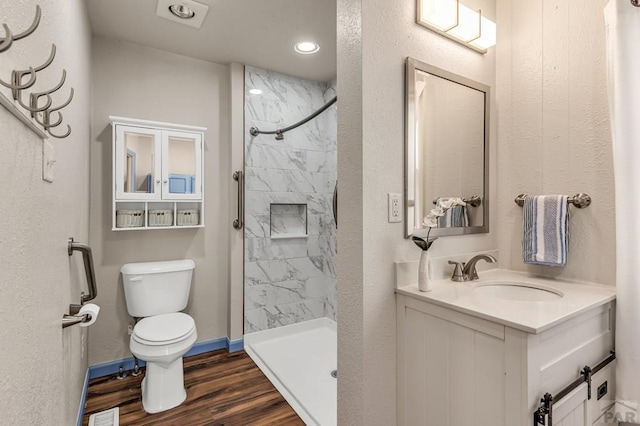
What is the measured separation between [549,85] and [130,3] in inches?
93.4

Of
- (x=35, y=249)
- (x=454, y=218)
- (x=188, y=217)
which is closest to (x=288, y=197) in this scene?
(x=188, y=217)

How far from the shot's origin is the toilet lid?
1.94 metres

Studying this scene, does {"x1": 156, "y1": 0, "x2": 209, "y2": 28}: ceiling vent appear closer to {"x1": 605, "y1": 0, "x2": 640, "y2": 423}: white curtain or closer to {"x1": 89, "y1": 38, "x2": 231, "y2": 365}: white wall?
{"x1": 89, "y1": 38, "x2": 231, "y2": 365}: white wall

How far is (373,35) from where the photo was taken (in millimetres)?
1288

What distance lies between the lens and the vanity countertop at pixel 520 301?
1.00m

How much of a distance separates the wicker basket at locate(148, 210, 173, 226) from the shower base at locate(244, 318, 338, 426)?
1.18m

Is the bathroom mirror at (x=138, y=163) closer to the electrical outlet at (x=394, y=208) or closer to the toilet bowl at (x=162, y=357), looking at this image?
the toilet bowl at (x=162, y=357)

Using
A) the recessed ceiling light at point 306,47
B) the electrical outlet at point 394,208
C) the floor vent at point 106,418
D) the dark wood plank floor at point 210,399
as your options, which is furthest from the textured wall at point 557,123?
the floor vent at point 106,418

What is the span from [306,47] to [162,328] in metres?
2.23

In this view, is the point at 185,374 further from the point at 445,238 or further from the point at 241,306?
the point at 445,238

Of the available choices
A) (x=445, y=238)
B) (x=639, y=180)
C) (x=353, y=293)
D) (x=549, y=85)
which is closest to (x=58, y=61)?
(x=353, y=293)

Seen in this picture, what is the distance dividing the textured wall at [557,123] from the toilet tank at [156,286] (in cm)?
216

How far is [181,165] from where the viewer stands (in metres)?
2.52

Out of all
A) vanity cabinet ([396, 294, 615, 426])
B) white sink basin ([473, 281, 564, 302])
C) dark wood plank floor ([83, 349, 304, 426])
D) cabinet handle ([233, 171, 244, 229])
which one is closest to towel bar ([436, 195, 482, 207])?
white sink basin ([473, 281, 564, 302])
